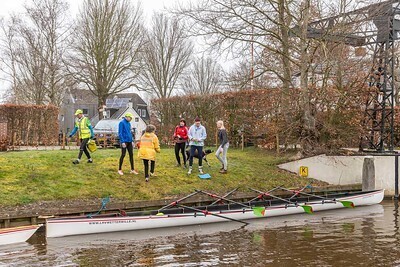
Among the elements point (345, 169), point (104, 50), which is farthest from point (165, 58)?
point (345, 169)

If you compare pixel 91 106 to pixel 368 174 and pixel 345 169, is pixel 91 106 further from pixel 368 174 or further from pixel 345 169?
pixel 368 174

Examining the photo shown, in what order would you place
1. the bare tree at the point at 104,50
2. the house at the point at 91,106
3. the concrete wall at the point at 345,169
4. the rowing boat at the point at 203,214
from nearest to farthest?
the rowing boat at the point at 203,214, the concrete wall at the point at 345,169, the bare tree at the point at 104,50, the house at the point at 91,106

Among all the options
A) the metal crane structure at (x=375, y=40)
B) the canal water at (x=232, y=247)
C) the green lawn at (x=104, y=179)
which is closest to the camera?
the canal water at (x=232, y=247)

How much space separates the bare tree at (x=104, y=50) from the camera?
100 ft

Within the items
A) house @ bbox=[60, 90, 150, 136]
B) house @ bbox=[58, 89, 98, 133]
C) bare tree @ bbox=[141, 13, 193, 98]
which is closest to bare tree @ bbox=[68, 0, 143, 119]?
bare tree @ bbox=[141, 13, 193, 98]

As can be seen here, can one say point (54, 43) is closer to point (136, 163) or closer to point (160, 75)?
point (160, 75)

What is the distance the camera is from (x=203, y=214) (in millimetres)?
11891

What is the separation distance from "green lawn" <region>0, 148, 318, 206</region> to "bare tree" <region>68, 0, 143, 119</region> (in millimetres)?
14678

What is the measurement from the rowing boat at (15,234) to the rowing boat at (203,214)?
0.41 meters

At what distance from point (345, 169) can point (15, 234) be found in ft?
41.7

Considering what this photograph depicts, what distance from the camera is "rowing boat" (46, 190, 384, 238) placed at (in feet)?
34.0

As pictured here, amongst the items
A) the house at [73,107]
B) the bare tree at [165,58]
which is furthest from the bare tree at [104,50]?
the house at [73,107]

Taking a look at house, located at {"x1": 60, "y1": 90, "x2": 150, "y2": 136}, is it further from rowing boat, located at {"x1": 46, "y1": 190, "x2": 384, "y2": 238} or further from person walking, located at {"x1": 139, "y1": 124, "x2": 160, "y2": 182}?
rowing boat, located at {"x1": 46, "y1": 190, "x2": 384, "y2": 238}

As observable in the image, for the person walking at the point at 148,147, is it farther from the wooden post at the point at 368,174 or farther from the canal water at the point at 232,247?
the wooden post at the point at 368,174
